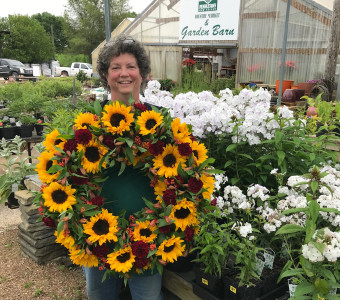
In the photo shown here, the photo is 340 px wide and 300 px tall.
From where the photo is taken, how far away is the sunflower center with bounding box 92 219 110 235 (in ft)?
5.07

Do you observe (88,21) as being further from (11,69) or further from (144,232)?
(144,232)

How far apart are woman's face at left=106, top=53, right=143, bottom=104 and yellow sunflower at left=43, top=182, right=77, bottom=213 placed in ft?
2.17

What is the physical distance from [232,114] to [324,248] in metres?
1.28

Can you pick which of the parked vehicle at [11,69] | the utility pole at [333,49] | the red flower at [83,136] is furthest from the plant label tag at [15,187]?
the parked vehicle at [11,69]

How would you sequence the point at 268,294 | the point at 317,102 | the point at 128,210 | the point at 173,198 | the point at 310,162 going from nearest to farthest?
1. the point at 173,198
2. the point at 128,210
3. the point at 268,294
4. the point at 310,162
5. the point at 317,102

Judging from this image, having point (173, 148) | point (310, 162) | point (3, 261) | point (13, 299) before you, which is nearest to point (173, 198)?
point (173, 148)

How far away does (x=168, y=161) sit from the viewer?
1604 millimetres

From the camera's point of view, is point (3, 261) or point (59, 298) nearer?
point (59, 298)

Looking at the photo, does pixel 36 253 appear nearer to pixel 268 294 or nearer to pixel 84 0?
pixel 268 294

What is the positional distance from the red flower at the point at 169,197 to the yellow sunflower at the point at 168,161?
0.08m

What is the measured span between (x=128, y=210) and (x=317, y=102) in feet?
7.10

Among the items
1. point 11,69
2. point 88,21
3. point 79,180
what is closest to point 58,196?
point 79,180

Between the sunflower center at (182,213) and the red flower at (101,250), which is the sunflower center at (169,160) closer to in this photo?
the sunflower center at (182,213)

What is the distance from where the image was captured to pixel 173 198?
155 cm
